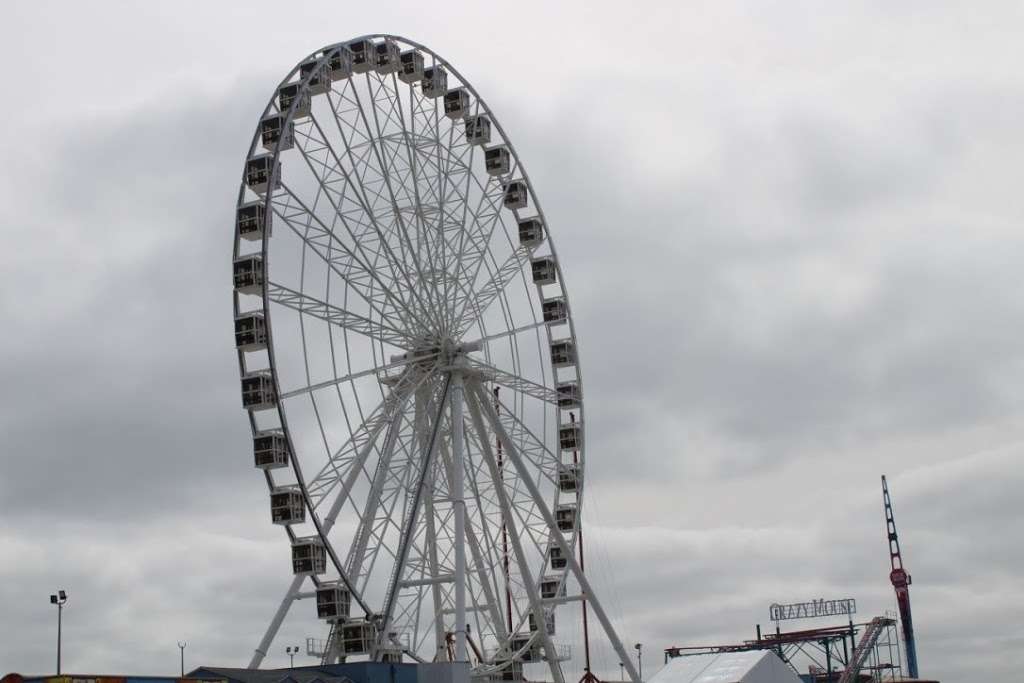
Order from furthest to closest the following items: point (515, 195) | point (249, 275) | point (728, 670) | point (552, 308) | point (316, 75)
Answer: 1. point (552, 308)
2. point (515, 195)
3. point (316, 75)
4. point (249, 275)
5. point (728, 670)

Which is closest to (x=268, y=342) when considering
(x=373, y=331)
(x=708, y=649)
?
→ (x=373, y=331)

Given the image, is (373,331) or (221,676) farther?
(373,331)

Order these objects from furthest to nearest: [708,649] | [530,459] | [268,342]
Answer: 1. [708,649]
2. [530,459]
3. [268,342]

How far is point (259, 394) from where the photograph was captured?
43969 millimetres

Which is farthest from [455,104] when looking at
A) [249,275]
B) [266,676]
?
[266,676]


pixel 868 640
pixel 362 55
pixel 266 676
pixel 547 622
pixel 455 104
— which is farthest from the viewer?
pixel 868 640

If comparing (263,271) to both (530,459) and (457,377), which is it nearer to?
(457,377)

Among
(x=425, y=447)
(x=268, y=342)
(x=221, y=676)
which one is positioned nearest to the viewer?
(x=221, y=676)

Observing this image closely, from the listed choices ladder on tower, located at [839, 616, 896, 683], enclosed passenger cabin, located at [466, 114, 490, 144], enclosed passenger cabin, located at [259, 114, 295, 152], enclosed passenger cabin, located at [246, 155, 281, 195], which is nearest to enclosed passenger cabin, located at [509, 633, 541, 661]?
enclosed passenger cabin, located at [466, 114, 490, 144]

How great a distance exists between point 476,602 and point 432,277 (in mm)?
11401

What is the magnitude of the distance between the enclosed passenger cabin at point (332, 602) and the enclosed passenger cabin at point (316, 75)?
16.6 metres

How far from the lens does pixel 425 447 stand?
161ft

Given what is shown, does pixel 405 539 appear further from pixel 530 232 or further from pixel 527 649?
pixel 530 232

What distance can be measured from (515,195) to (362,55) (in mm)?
9938
